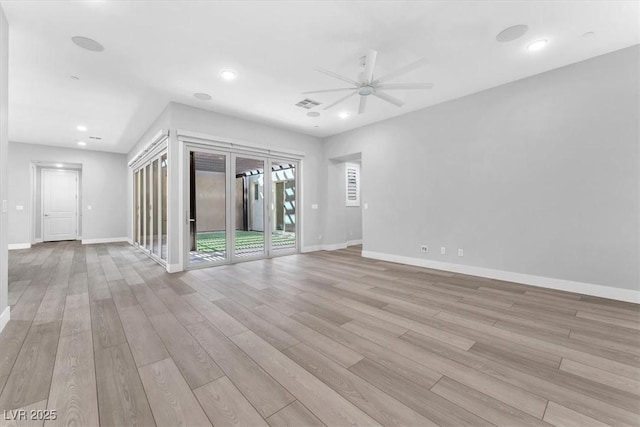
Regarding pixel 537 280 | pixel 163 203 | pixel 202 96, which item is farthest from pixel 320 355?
pixel 163 203

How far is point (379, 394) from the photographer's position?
1.61m

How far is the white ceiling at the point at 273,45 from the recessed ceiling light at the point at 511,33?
0.07 meters

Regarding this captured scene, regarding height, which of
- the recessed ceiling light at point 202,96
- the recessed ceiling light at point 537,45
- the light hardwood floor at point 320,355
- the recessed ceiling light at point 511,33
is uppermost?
the recessed ceiling light at point 537,45

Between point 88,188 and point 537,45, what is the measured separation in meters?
11.4

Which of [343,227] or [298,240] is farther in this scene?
[343,227]

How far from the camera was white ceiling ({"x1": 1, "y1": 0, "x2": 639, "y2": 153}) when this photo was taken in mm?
2570

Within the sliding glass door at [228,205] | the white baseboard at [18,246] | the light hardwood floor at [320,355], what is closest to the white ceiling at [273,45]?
the sliding glass door at [228,205]

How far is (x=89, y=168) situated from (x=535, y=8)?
11.3 meters

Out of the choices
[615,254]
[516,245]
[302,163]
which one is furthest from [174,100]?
[615,254]

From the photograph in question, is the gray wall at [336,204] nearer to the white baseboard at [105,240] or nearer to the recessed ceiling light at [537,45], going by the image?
the recessed ceiling light at [537,45]

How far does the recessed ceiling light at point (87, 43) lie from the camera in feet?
9.73

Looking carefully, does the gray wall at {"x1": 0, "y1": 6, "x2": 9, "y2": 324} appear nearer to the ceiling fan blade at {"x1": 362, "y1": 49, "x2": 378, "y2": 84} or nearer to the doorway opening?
the ceiling fan blade at {"x1": 362, "y1": 49, "x2": 378, "y2": 84}

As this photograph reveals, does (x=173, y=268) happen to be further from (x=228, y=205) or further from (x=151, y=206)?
(x=151, y=206)

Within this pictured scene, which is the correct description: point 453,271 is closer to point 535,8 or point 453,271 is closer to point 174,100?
point 535,8
